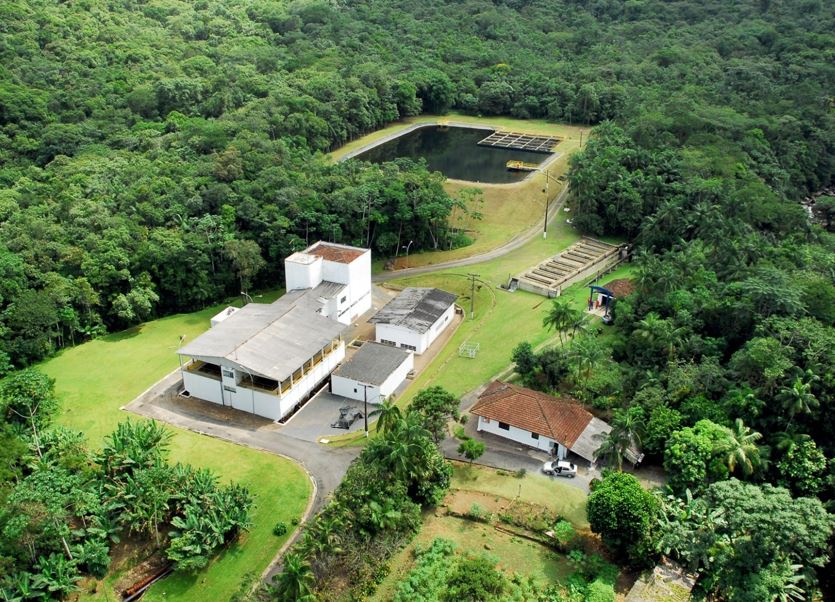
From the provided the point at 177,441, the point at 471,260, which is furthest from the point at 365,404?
the point at 471,260

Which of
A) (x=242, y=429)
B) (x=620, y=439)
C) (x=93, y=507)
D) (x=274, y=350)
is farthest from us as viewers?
(x=274, y=350)

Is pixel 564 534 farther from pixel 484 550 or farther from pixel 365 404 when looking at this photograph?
pixel 365 404

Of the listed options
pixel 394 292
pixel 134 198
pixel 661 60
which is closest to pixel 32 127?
pixel 134 198

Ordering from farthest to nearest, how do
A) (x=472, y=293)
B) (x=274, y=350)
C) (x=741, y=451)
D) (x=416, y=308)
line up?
(x=472, y=293) < (x=416, y=308) < (x=274, y=350) < (x=741, y=451)

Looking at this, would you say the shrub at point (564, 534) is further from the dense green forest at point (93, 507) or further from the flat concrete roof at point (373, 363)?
the flat concrete roof at point (373, 363)

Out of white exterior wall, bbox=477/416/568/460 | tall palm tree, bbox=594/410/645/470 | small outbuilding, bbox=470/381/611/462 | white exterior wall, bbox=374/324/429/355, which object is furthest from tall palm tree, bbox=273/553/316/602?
white exterior wall, bbox=374/324/429/355

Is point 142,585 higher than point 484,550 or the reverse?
the reverse
